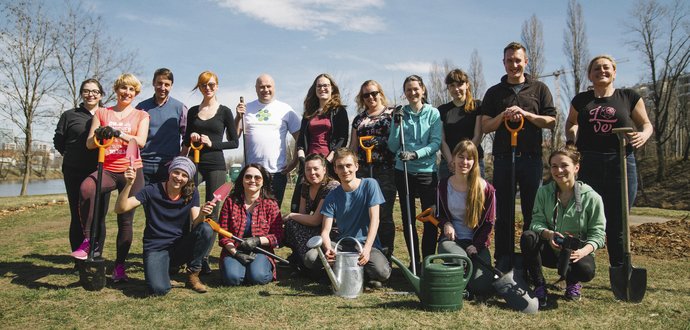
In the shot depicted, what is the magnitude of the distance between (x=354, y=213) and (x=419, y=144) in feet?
3.26

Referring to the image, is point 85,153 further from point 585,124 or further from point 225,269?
point 585,124

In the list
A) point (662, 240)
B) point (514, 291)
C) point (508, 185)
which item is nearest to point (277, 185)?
point (508, 185)

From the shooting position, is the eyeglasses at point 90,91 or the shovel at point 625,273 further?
the eyeglasses at point 90,91

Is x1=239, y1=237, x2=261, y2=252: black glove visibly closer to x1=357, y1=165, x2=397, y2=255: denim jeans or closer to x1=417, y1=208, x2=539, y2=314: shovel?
x1=357, y1=165, x2=397, y2=255: denim jeans

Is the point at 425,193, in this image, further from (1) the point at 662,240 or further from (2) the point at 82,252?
(1) the point at 662,240

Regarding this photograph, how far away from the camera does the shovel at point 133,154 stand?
14.8ft

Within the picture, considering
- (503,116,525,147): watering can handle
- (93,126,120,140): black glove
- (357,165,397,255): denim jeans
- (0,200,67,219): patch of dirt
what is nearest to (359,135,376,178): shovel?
(357,165,397,255): denim jeans

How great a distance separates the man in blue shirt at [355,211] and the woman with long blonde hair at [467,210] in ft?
1.89

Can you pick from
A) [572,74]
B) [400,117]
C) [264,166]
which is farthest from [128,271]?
[572,74]

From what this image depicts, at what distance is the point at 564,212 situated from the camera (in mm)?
4008

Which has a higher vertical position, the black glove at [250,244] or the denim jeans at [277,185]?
the denim jeans at [277,185]

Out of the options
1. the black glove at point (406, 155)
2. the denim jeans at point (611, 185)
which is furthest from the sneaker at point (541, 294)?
the black glove at point (406, 155)

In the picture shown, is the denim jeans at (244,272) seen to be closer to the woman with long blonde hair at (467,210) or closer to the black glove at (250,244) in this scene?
the black glove at (250,244)

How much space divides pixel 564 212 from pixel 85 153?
A: 457 centimetres
